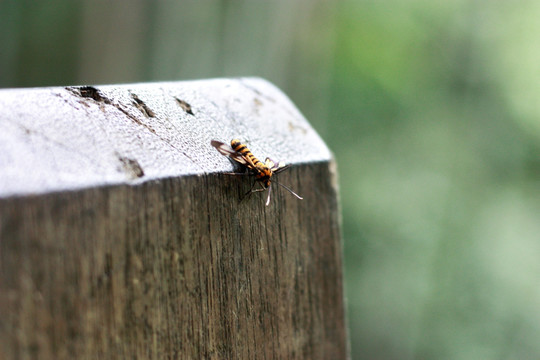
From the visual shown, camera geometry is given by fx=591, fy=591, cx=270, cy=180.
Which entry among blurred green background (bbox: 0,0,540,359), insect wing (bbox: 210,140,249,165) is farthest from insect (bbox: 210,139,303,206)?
blurred green background (bbox: 0,0,540,359)

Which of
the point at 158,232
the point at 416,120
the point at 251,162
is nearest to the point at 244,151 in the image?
the point at 251,162

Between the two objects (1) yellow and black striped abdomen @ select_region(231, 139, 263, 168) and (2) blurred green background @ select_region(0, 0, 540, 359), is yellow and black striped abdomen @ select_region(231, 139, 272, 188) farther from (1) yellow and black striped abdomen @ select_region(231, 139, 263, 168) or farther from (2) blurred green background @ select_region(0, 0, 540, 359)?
(2) blurred green background @ select_region(0, 0, 540, 359)

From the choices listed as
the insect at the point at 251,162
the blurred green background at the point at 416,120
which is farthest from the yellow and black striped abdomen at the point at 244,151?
the blurred green background at the point at 416,120

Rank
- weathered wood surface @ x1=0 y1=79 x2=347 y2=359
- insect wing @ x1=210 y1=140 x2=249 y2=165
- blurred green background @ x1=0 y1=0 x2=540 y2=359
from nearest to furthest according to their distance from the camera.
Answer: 1. weathered wood surface @ x1=0 y1=79 x2=347 y2=359
2. insect wing @ x1=210 y1=140 x2=249 y2=165
3. blurred green background @ x1=0 y1=0 x2=540 y2=359

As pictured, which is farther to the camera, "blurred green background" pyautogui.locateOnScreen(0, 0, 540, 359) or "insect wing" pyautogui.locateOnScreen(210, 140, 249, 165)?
"blurred green background" pyautogui.locateOnScreen(0, 0, 540, 359)

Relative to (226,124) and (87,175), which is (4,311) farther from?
(226,124)

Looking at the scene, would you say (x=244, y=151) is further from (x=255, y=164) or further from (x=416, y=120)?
(x=416, y=120)
